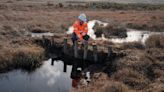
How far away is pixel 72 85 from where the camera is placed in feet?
53.1

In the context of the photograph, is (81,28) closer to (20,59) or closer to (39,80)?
(39,80)

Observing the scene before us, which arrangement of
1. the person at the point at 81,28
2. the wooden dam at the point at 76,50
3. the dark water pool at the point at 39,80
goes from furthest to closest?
the wooden dam at the point at 76,50
the person at the point at 81,28
the dark water pool at the point at 39,80

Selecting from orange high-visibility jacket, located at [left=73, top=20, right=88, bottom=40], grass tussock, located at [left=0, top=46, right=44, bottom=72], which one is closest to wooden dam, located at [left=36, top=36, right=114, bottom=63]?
orange high-visibility jacket, located at [left=73, top=20, right=88, bottom=40]

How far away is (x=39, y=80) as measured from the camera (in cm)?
1695

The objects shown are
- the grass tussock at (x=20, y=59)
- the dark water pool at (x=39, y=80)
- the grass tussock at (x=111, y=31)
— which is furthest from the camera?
the grass tussock at (x=111, y=31)

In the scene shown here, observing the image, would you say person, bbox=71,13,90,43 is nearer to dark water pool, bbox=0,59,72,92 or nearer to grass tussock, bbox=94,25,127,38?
dark water pool, bbox=0,59,72,92

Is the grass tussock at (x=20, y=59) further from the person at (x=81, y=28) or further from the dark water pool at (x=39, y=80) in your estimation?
the person at (x=81, y=28)

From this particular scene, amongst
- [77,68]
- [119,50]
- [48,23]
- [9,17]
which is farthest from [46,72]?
[9,17]

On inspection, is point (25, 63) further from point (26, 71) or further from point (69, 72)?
point (69, 72)

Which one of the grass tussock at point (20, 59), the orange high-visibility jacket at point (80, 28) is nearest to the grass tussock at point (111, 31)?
the orange high-visibility jacket at point (80, 28)

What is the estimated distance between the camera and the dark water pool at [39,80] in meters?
15.5

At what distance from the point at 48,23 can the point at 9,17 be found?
18.3 ft

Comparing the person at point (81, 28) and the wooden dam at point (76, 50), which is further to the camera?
the wooden dam at point (76, 50)

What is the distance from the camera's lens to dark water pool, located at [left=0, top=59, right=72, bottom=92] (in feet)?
50.8
